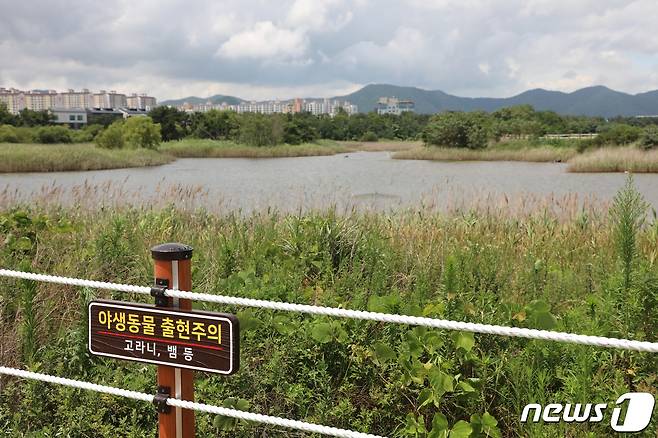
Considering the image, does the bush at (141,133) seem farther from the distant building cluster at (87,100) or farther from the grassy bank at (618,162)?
the distant building cluster at (87,100)

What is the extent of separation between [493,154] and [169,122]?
32980mm

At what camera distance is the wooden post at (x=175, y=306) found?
2115 millimetres

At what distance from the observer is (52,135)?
50.3 m

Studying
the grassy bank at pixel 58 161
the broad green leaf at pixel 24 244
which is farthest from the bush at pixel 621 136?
the broad green leaf at pixel 24 244

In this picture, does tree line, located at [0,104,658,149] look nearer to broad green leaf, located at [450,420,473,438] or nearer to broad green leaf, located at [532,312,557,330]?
broad green leaf, located at [532,312,557,330]

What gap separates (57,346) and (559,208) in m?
6.47

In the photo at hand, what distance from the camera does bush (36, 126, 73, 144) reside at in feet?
163

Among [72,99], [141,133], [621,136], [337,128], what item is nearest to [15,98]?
[72,99]

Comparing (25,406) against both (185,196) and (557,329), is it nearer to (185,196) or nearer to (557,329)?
(557,329)

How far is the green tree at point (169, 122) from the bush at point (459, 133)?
25762 millimetres

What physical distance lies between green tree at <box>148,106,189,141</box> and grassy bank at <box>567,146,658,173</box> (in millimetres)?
40588

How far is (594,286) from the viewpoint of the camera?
174 inches

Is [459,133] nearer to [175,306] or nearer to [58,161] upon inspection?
[58,161]

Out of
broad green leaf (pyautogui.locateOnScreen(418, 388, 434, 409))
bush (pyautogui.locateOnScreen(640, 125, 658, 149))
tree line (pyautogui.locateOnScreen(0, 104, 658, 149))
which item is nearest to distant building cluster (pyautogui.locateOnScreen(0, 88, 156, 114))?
tree line (pyautogui.locateOnScreen(0, 104, 658, 149))
